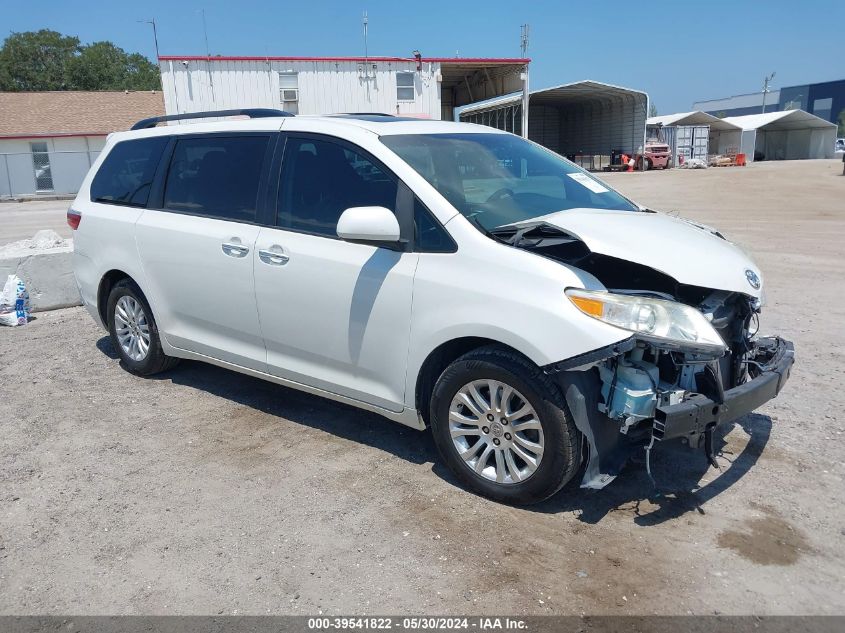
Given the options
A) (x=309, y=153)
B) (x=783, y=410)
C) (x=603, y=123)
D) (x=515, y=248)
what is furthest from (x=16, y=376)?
(x=603, y=123)

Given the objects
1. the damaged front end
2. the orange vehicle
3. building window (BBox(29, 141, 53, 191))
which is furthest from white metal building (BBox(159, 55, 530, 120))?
the damaged front end

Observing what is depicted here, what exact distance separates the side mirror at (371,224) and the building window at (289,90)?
940 inches

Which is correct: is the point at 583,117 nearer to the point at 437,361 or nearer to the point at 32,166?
the point at 32,166

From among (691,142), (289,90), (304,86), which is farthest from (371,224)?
(691,142)

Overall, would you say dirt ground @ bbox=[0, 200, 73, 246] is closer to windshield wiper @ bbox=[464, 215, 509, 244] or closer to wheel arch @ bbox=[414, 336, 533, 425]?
wheel arch @ bbox=[414, 336, 533, 425]

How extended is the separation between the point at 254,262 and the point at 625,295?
2336 millimetres

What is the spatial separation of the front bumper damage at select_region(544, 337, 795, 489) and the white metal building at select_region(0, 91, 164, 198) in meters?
35.8

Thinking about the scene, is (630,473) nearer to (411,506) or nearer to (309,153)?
(411,506)

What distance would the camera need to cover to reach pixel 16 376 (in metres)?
5.98

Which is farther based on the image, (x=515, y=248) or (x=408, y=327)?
(x=408, y=327)

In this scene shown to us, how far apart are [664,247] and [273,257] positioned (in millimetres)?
2305

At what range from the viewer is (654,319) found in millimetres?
3209

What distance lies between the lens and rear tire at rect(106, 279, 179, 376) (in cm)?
545

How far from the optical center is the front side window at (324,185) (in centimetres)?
400
